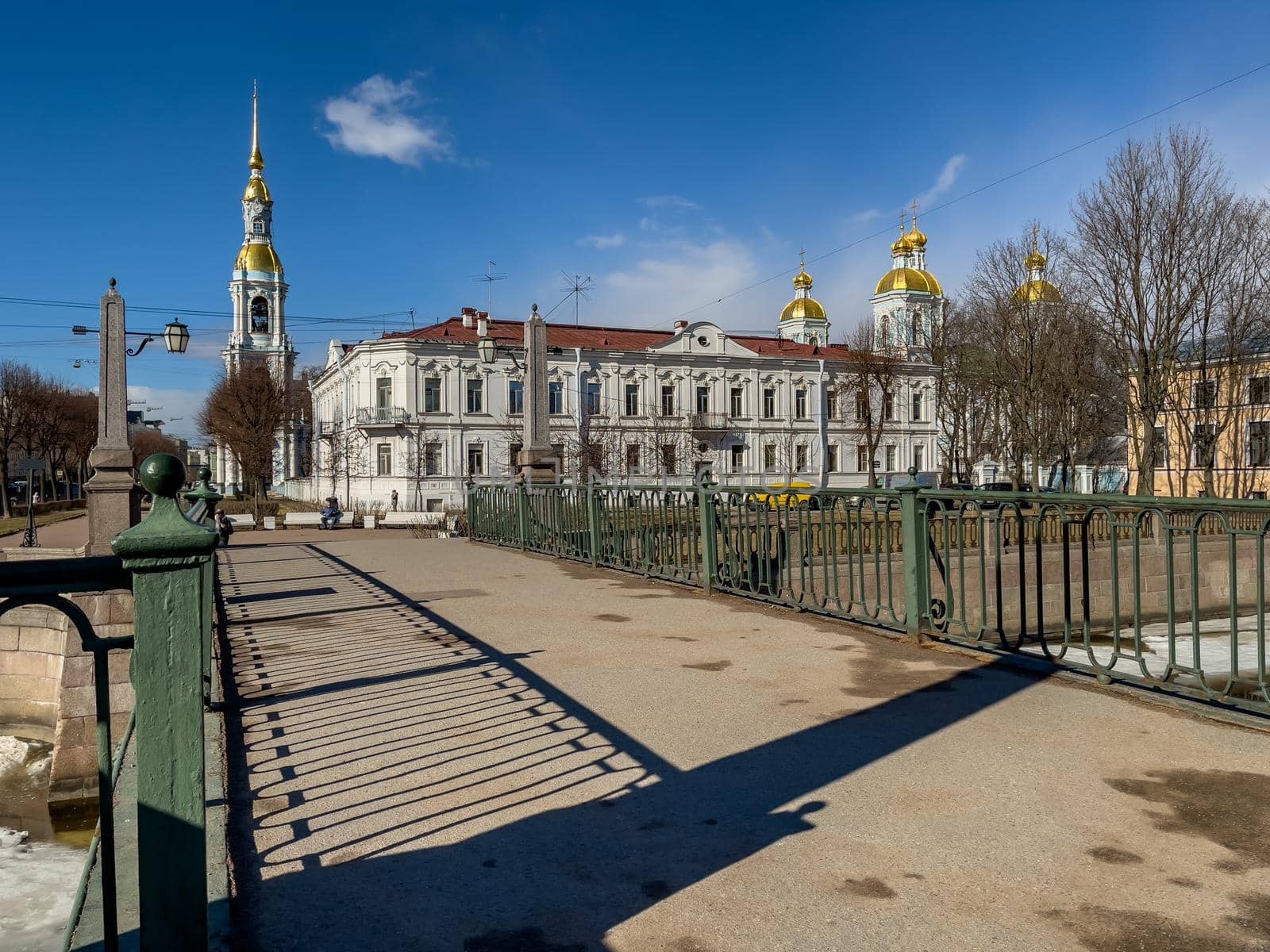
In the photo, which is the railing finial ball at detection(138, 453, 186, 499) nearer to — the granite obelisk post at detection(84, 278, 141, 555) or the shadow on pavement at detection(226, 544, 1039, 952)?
the shadow on pavement at detection(226, 544, 1039, 952)

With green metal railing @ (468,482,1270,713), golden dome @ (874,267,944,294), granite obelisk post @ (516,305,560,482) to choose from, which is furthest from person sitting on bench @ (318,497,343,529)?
golden dome @ (874,267,944,294)

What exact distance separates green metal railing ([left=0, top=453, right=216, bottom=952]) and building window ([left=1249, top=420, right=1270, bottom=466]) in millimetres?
35035

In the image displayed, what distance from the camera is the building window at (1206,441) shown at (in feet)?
92.8

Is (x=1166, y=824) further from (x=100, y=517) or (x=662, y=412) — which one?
(x=662, y=412)

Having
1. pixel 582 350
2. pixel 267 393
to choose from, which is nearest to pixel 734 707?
pixel 582 350

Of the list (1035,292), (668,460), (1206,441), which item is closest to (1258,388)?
(1206,441)

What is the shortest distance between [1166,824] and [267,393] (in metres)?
59.6

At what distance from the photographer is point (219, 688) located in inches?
225

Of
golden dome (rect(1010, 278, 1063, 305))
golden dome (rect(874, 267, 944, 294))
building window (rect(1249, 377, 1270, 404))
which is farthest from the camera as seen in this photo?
golden dome (rect(874, 267, 944, 294))

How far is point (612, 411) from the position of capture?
52781mm

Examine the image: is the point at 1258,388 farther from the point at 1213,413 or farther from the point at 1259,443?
the point at 1259,443

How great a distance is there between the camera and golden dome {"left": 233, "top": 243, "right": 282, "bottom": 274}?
73.5 meters

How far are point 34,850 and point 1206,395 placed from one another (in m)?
30.6

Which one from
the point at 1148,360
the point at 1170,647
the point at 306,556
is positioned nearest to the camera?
the point at 1170,647
